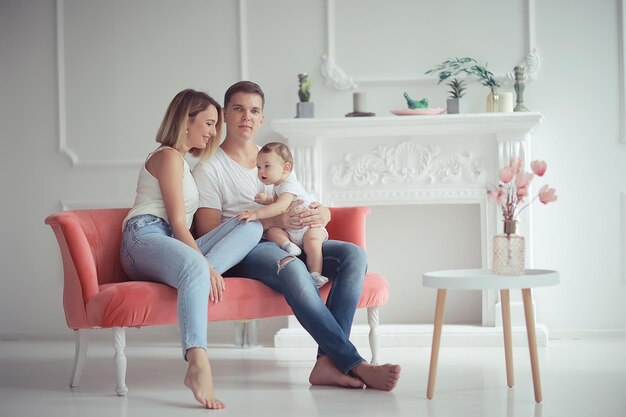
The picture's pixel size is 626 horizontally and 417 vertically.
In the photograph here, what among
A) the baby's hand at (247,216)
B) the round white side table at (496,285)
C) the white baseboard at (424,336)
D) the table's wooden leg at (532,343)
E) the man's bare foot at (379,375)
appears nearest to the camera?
the round white side table at (496,285)

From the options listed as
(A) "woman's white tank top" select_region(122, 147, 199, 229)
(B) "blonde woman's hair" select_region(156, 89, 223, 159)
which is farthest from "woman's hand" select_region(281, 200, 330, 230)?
(B) "blonde woman's hair" select_region(156, 89, 223, 159)

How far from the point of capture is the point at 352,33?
→ 463cm

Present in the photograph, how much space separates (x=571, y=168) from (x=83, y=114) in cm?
259

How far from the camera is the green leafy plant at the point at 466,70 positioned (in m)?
4.34

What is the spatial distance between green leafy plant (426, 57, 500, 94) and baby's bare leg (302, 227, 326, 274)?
145 centimetres

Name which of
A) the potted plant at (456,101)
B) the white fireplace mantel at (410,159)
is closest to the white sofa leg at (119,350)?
the white fireplace mantel at (410,159)

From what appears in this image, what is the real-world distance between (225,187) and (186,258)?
0.55 metres

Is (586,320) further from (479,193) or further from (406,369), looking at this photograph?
(406,369)

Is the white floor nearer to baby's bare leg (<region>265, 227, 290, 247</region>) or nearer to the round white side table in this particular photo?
the round white side table

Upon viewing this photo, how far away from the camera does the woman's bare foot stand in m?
2.74

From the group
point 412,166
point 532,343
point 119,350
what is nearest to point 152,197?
point 119,350

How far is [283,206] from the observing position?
329 centimetres

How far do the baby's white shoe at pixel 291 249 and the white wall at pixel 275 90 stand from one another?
149 cm

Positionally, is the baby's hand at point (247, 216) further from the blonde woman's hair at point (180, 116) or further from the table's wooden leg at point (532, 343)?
the table's wooden leg at point (532, 343)
